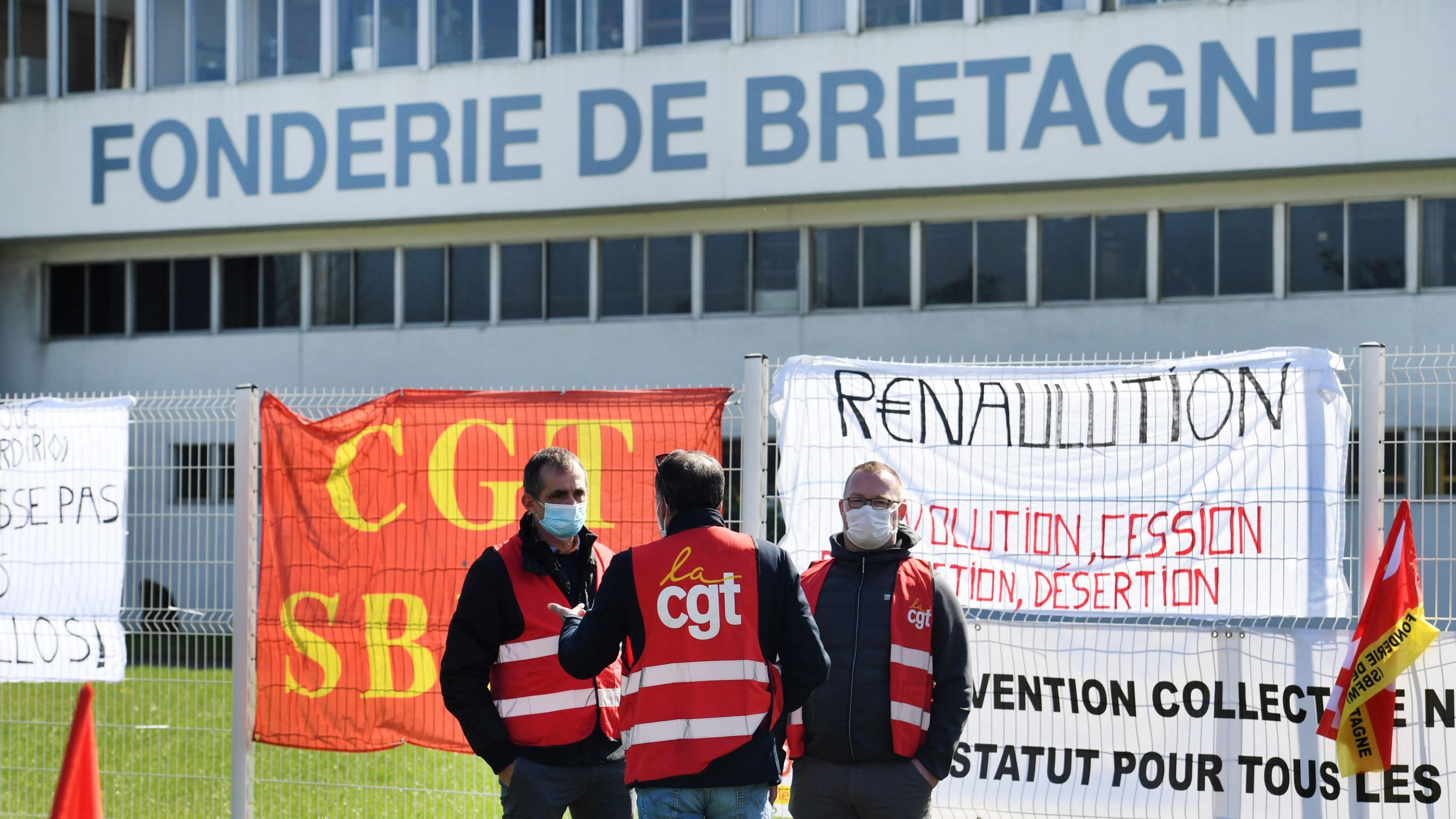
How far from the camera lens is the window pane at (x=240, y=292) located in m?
24.7

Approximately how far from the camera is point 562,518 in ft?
15.6

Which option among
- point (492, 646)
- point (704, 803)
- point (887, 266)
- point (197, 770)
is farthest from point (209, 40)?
point (704, 803)

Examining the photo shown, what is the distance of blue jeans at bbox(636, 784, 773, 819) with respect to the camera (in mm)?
4195

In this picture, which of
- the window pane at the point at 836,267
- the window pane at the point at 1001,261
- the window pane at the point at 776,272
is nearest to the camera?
the window pane at the point at 1001,261

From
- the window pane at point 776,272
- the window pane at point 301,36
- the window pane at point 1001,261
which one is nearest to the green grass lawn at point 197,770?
the window pane at point 776,272

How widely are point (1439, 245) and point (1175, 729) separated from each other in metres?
15.5

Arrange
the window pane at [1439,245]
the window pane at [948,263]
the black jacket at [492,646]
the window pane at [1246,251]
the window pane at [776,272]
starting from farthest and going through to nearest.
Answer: the window pane at [776,272], the window pane at [948,263], the window pane at [1246,251], the window pane at [1439,245], the black jacket at [492,646]

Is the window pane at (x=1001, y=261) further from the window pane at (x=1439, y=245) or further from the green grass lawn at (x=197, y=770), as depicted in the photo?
the green grass lawn at (x=197, y=770)

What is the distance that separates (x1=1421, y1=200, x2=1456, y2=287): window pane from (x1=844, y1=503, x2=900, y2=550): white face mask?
16813 mm

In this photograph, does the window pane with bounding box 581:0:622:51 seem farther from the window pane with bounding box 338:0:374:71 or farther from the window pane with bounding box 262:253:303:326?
the window pane with bounding box 262:253:303:326

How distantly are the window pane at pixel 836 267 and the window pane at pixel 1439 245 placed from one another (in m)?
7.43

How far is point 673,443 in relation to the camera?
6625 mm

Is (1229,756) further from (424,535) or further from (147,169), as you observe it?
(147,169)

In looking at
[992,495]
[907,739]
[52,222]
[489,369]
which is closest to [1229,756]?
[992,495]
